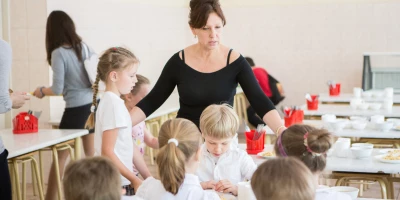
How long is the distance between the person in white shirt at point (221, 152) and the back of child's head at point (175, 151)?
53 cm

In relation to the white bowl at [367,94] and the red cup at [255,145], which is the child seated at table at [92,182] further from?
the white bowl at [367,94]

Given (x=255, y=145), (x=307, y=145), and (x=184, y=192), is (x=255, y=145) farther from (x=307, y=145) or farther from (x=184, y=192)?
(x=184, y=192)

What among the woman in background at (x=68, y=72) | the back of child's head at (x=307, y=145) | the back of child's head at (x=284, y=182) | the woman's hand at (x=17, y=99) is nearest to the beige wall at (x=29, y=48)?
the woman in background at (x=68, y=72)

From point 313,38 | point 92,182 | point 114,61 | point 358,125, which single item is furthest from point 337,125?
point 313,38

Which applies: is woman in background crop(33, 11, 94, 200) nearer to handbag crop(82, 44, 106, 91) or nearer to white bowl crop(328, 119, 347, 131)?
handbag crop(82, 44, 106, 91)

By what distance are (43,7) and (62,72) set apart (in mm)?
1123

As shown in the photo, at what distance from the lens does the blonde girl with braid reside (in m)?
3.00

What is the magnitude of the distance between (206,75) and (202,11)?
1.07ft

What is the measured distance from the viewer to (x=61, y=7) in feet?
20.2

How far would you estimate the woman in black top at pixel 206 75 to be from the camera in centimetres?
331

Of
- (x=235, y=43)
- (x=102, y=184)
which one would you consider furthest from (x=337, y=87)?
(x=102, y=184)

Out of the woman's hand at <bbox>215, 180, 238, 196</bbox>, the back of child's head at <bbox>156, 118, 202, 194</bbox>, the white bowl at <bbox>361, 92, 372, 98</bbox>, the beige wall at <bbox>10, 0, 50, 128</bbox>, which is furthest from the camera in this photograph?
the white bowl at <bbox>361, 92, 372, 98</bbox>

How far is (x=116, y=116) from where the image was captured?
3.07 m

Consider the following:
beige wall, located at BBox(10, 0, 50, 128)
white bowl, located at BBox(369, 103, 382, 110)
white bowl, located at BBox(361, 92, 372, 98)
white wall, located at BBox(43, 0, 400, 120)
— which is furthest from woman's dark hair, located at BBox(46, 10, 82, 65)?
white bowl, located at BBox(361, 92, 372, 98)
